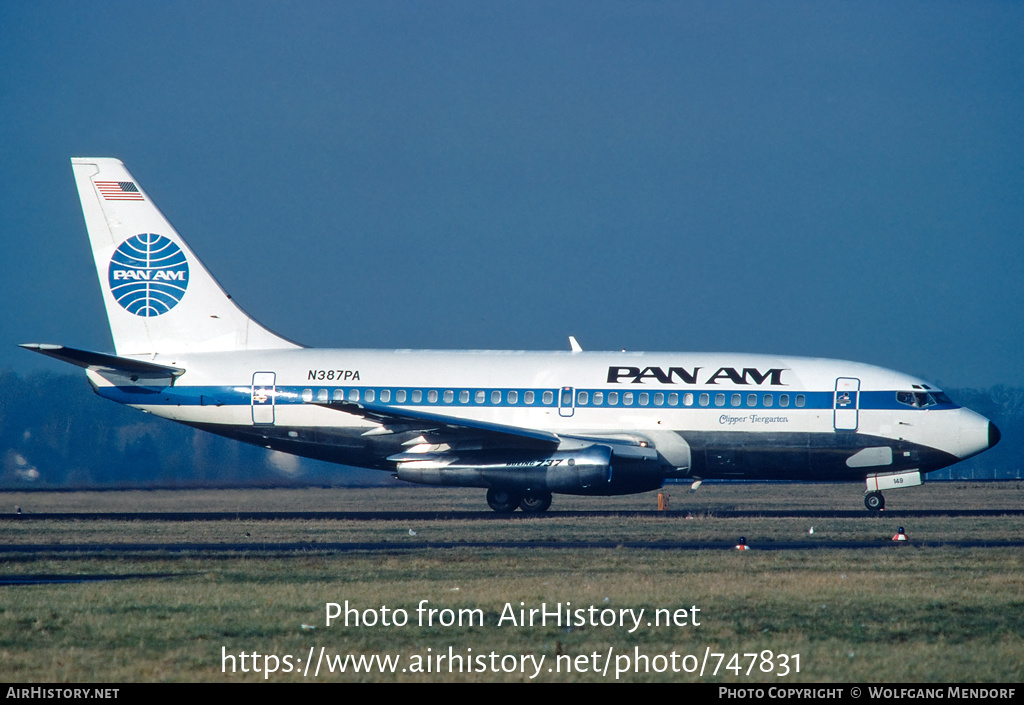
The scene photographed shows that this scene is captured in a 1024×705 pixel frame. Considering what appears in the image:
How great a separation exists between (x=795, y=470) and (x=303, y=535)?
12.7 metres

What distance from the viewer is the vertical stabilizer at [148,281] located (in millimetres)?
31281

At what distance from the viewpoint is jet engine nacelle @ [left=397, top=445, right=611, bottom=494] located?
89.3 feet

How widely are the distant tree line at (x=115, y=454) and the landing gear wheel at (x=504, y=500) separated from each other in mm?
20807

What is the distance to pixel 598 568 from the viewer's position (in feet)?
57.1

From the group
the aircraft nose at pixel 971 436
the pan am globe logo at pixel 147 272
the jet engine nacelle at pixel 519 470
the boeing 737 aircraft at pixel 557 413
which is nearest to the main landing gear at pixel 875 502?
the boeing 737 aircraft at pixel 557 413

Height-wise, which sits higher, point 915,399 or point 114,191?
point 114,191

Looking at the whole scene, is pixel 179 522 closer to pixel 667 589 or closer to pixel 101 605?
pixel 101 605

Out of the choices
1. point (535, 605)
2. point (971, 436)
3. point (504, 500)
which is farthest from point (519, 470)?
point (535, 605)

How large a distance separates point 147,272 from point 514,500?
38.8 feet

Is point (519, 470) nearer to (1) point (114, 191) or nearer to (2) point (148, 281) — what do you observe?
(2) point (148, 281)

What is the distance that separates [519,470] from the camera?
28.0 meters

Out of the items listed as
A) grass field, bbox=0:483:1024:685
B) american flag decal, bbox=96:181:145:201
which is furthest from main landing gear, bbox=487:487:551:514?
american flag decal, bbox=96:181:145:201

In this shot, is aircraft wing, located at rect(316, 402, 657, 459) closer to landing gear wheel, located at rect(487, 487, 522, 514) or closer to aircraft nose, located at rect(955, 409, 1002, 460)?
landing gear wheel, located at rect(487, 487, 522, 514)

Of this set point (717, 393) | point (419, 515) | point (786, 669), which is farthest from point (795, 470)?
point (786, 669)
